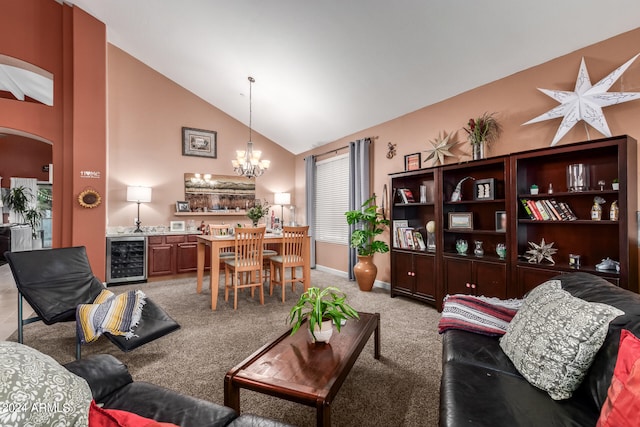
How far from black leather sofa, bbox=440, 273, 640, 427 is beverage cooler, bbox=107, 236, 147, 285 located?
4.94 meters

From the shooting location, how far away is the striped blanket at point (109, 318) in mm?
2189

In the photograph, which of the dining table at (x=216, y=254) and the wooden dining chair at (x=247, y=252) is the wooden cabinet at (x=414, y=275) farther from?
the wooden dining chair at (x=247, y=252)

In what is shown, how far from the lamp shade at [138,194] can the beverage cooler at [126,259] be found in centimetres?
68

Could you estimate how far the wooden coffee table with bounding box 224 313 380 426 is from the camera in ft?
4.23

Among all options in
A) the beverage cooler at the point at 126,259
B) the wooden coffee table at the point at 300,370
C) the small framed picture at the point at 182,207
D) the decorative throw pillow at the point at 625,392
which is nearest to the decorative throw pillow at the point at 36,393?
the wooden coffee table at the point at 300,370

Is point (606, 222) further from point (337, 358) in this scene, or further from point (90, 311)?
point (90, 311)

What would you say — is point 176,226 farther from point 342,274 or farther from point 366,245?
point 366,245

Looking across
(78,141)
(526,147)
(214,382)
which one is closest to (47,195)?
(78,141)

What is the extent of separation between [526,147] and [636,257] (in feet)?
4.25

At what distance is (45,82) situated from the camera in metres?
5.40

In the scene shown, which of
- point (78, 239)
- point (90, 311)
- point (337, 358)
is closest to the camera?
point (337, 358)

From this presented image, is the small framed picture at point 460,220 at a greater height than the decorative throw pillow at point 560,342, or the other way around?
the small framed picture at point 460,220

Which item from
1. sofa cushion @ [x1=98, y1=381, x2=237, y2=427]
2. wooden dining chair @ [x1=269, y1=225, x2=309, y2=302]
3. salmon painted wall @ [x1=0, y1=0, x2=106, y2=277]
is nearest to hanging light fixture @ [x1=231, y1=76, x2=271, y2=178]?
wooden dining chair @ [x1=269, y1=225, x2=309, y2=302]

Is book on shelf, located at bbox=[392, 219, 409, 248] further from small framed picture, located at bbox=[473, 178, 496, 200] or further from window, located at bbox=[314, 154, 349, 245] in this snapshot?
window, located at bbox=[314, 154, 349, 245]
